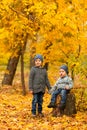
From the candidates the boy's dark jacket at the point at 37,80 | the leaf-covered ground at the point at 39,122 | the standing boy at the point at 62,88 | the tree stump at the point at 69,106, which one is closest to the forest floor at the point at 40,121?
the leaf-covered ground at the point at 39,122

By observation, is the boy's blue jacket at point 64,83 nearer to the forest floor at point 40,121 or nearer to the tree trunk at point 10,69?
the forest floor at point 40,121

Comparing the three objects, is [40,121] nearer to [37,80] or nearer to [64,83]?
[37,80]

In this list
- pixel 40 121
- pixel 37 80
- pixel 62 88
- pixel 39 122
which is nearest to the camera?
pixel 39 122

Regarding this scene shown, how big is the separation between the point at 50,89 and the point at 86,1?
5674 mm

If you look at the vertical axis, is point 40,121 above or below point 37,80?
below

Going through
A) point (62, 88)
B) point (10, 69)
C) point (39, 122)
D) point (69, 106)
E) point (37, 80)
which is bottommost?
point (39, 122)

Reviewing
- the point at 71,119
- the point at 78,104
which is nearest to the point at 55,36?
the point at 78,104

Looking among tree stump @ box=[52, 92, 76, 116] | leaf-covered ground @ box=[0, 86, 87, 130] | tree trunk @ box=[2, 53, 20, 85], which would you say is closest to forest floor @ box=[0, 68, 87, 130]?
leaf-covered ground @ box=[0, 86, 87, 130]

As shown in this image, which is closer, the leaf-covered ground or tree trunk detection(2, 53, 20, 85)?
the leaf-covered ground

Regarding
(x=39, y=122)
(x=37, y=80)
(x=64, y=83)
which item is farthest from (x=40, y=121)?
(x=64, y=83)

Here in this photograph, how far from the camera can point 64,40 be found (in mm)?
15000

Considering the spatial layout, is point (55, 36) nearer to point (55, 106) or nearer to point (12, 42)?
point (12, 42)

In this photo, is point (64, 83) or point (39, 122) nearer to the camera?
point (39, 122)

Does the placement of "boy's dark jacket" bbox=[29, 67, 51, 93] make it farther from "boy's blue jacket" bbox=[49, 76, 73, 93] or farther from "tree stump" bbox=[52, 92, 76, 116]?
"tree stump" bbox=[52, 92, 76, 116]
